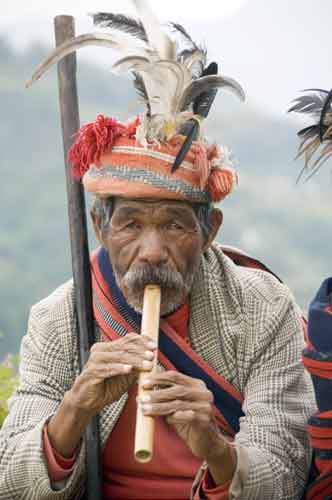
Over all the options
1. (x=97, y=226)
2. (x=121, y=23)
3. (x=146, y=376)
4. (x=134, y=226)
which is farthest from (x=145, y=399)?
(x=121, y=23)

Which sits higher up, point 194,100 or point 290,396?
point 194,100

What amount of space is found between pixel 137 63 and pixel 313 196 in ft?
34.9

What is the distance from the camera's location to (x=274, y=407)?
11.8 feet

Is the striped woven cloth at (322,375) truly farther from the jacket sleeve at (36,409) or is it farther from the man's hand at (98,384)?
the jacket sleeve at (36,409)

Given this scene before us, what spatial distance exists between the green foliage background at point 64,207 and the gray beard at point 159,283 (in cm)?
734

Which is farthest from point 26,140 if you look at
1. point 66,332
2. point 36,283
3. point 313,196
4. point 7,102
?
point 66,332

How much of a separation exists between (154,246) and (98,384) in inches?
21.5

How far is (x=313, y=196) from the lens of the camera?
13.8 metres

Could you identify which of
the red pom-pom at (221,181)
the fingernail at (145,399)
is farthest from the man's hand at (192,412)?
the red pom-pom at (221,181)

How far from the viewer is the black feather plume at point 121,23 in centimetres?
351

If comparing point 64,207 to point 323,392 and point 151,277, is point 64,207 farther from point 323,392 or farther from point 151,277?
point 323,392

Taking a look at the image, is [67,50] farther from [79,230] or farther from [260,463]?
[260,463]

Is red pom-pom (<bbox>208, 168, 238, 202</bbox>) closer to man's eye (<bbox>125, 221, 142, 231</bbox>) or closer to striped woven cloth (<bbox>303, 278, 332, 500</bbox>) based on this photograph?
man's eye (<bbox>125, 221, 142, 231</bbox>)

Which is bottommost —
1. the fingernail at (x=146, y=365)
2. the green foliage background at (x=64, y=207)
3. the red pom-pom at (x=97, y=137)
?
the green foliage background at (x=64, y=207)
